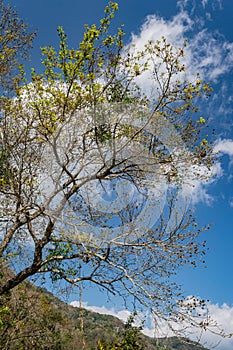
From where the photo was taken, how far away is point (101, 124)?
7.47m

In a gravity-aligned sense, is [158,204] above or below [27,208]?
above

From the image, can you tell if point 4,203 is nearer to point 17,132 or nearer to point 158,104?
point 17,132

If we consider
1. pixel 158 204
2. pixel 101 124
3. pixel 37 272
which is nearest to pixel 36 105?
pixel 101 124

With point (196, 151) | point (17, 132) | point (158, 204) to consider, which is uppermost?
point (196, 151)

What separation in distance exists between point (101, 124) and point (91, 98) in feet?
2.43

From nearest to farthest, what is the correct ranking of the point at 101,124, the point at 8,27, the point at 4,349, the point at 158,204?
the point at 158,204 < the point at 101,124 < the point at 8,27 < the point at 4,349

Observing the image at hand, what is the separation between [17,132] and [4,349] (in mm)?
6708

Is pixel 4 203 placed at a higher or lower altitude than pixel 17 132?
lower

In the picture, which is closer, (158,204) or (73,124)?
(158,204)

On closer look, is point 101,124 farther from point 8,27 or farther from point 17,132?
point 8,27

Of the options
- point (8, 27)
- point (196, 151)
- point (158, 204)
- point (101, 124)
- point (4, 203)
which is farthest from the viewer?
point (8, 27)

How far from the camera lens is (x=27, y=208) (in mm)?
7527

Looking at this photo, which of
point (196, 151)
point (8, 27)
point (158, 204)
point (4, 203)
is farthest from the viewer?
point (8, 27)

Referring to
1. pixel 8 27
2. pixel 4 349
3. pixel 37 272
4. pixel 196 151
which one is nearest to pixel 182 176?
pixel 196 151
